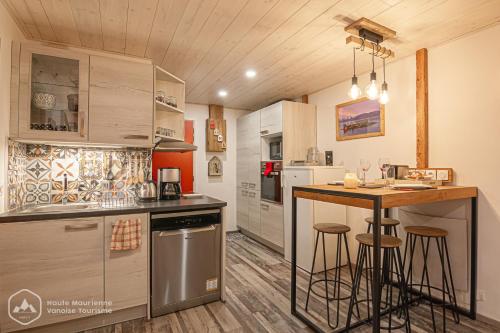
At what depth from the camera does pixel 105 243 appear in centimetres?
197

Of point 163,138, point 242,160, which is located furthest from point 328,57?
point 242,160

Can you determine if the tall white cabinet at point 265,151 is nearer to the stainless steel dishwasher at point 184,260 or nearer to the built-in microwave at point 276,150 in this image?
the built-in microwave at point 276,150

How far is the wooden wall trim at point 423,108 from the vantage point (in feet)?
7.94

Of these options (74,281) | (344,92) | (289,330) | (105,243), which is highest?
(344,92)

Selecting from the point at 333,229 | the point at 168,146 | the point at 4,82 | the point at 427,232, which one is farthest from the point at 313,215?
the point at 4,82

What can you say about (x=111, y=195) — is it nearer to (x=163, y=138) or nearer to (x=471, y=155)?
(x=163, y=138)

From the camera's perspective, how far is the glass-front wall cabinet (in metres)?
2.00

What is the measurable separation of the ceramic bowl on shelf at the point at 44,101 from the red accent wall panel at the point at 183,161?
1.71 m

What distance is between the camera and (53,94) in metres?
2.14

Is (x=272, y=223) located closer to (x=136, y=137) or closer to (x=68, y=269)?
(x=136, y=137)

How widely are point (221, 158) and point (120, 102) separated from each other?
99.6 inches

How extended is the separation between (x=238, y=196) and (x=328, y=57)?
2.93 m

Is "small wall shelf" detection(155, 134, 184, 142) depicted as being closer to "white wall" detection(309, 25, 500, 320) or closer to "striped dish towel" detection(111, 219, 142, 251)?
"striped dish towel" detection(111, 219, 142, 251)

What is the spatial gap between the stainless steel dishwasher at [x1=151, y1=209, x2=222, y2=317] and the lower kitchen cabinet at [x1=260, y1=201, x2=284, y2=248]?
1.43 m
